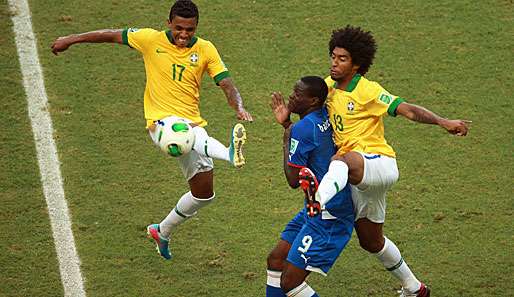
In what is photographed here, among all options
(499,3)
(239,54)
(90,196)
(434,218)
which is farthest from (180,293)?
(499,3)

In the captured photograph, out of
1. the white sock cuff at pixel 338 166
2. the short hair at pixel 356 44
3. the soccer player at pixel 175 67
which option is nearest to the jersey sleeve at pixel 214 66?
the soccer player at pixel 175 67

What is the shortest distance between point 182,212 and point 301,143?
2.10 metres

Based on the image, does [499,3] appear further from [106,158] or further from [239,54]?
[106,158]

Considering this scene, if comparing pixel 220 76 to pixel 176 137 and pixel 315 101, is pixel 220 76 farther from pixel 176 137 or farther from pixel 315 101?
pixel 315 101

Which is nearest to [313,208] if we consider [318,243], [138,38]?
[318,243]

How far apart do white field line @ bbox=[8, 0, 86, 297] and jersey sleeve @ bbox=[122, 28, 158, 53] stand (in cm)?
199

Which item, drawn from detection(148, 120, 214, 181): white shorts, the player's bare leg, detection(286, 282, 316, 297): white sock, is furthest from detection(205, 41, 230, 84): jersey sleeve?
detection(286, 282, 316, 297): white sock

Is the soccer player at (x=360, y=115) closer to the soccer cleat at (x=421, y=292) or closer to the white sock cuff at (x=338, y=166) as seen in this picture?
the white sock cuff at (x=338, y=166)

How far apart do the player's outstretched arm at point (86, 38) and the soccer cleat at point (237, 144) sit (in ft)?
4.99

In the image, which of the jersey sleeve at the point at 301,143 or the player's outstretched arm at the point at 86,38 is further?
the player's outstretched arm at the point at 86,38

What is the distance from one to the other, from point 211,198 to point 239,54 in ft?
12.0

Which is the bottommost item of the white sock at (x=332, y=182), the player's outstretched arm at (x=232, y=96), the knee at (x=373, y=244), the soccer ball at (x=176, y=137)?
the knee at (x=373, y=244)

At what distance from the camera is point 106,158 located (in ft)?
38.9

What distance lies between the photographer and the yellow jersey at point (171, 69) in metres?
9.99
